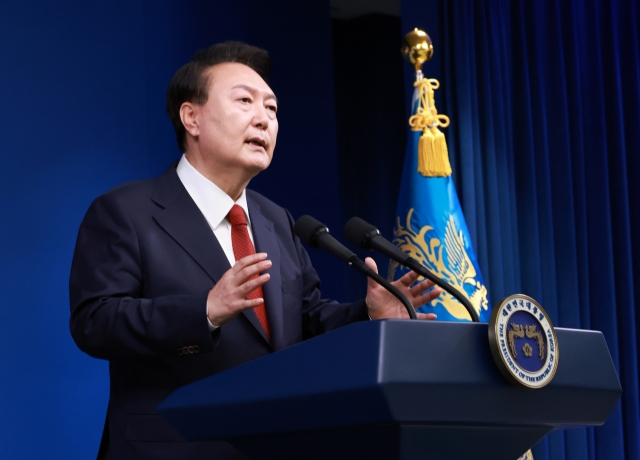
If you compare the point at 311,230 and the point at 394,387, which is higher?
the point at 311,230

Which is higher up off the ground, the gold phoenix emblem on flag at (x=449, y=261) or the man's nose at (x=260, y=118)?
the man's nose at (x=260, y=118)

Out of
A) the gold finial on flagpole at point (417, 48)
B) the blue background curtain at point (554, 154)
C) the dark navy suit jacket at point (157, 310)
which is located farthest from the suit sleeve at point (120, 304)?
the blue background curtain at point (554, 154)

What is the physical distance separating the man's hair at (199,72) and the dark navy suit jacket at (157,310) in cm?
24

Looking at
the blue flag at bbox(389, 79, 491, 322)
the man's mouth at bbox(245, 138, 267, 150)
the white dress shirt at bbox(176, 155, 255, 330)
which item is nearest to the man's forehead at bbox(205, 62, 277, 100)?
the man's mouth at bbox(245, 138, 267, 150)

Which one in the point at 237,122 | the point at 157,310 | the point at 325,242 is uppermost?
the point at 237,122

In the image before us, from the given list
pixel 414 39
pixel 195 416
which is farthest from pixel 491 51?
pixel 195 416

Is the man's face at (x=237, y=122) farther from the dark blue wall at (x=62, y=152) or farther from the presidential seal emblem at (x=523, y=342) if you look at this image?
the dark blue wall at (x=62, y=152)

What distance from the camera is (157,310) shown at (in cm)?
137

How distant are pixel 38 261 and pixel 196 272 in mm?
1361

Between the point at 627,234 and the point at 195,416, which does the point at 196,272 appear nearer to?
the point at 195,416

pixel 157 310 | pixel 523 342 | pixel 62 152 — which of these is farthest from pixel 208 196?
pixel 62 152

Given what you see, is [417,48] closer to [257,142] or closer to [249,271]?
[257,142]

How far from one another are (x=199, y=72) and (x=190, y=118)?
116mm

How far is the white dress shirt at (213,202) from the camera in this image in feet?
5.73
